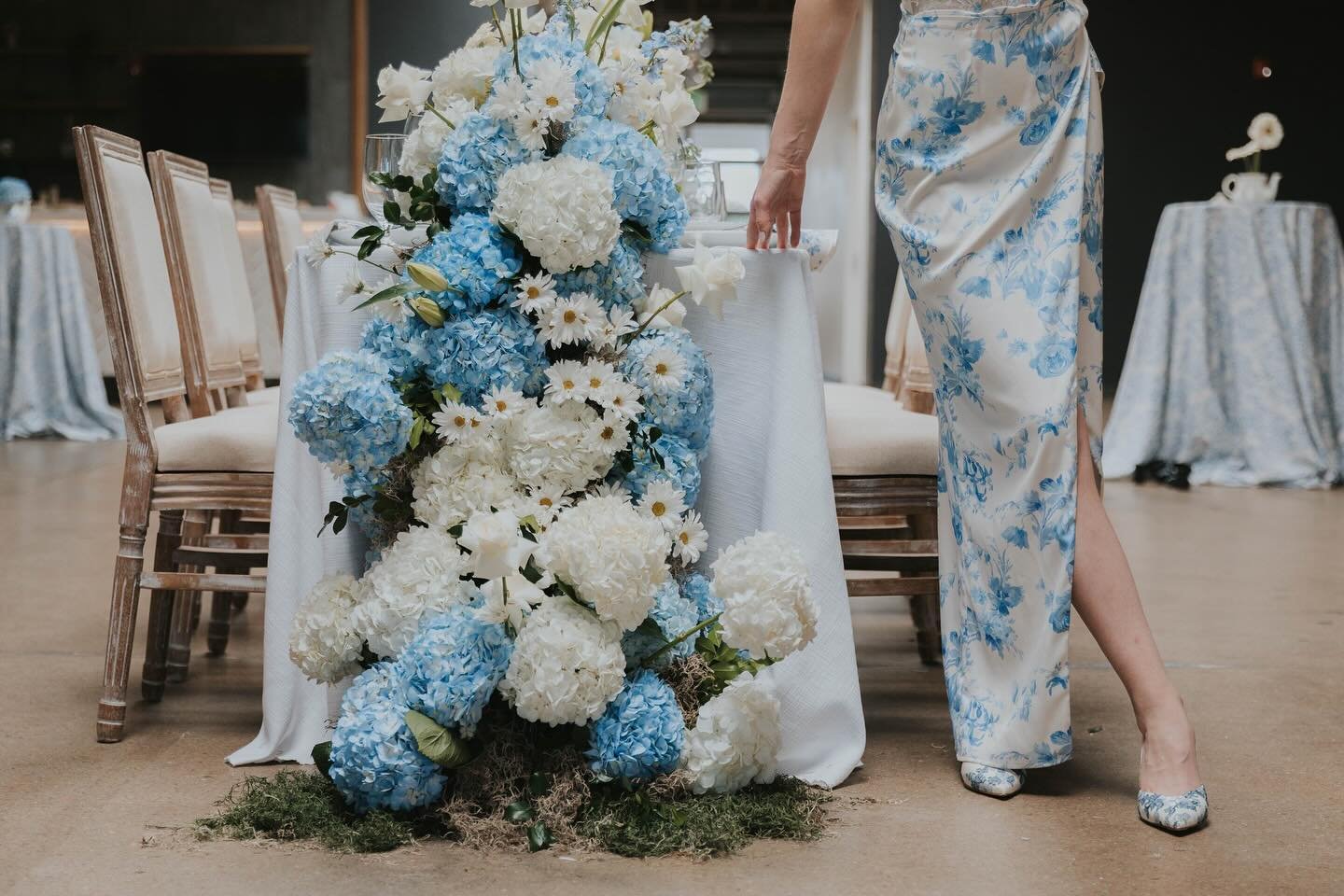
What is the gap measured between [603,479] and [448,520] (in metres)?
0.22

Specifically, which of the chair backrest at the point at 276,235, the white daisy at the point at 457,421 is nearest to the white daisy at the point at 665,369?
the white daisy at the point at 457,421

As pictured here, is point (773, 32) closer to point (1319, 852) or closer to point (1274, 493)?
point (1274, 493)

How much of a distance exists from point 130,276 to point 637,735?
3.91 feet

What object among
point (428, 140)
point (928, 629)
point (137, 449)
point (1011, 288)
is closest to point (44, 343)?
point (137, 449)

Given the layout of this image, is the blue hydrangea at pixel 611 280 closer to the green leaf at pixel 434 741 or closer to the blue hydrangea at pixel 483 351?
the blue hydrangea at pixel 483 351

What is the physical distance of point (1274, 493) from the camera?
5.32 meters

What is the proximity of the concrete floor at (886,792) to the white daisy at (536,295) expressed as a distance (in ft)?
2.21

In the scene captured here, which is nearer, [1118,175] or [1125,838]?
[1125,838]

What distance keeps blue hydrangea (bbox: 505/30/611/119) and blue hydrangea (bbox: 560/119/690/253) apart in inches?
1.0

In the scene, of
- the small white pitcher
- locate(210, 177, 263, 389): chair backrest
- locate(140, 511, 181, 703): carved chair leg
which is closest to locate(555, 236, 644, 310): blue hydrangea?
locate(140, 511, 181, 703): carved chair leg

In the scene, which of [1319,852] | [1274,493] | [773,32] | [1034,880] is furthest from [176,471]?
[773,32]

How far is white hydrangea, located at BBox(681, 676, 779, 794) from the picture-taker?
1.79 meters

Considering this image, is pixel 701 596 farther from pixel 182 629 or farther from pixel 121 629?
pixel 182 629

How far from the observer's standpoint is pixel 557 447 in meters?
1.79
